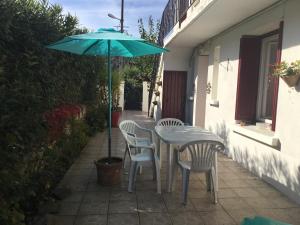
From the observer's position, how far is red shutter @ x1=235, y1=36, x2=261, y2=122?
617cm

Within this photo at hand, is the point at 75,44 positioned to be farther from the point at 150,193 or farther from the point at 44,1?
the point at 150,193

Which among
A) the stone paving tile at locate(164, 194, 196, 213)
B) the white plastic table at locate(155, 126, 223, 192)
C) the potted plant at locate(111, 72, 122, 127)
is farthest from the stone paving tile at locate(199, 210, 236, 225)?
the potted plant at locate(111, 72, 122, 127)

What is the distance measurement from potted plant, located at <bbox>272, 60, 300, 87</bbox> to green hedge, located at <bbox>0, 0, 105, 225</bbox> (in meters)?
3.27

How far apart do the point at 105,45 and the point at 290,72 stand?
302 centimetres

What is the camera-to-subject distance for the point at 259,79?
20.5ft

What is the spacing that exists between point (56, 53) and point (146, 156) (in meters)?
2.27

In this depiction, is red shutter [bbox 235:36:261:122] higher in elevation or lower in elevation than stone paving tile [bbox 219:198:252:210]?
higher

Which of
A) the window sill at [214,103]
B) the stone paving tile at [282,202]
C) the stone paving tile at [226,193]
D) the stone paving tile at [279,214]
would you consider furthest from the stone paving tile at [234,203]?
the window sill at [214,103]

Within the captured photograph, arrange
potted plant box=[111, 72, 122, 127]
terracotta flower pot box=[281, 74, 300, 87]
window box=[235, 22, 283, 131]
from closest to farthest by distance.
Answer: terracotta flower pot box=[281, 74, 300, 87]
window box=[235, 22, 283, 131]
potted plant box=[111, 72, 122, 127]

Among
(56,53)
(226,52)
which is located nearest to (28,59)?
(56,53)

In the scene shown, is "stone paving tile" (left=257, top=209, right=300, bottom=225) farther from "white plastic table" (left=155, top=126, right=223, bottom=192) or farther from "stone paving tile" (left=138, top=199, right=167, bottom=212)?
"stone paving tile" (left=138, top=199, right=167, bottom=212)

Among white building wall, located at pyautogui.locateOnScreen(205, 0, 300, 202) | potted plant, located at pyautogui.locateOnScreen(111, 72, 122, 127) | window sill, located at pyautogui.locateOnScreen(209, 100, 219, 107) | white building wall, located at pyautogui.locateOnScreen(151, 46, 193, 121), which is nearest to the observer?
white building wall, located at pyautogui.locateOnScreen(205, 0, 300, 202)

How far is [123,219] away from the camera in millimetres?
3627

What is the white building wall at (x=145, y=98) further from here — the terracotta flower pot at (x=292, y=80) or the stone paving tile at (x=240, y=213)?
the stone paving tile at (x=240, y=213)
